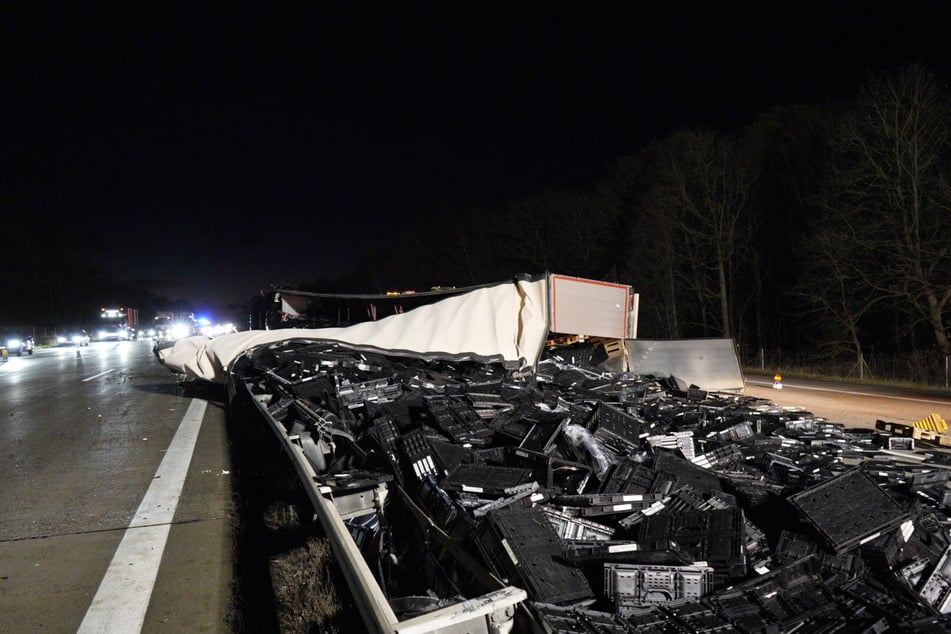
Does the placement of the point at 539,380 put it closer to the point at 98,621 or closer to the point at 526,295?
the point at 526,295

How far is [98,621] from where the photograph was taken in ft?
12.2

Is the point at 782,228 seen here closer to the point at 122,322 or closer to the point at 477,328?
the point at 477,328

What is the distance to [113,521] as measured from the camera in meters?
5.55

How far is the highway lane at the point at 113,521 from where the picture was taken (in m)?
3.91

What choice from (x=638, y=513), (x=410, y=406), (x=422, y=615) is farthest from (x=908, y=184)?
(x=422, y=615)

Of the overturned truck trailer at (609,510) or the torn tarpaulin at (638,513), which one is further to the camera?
the torn tarpaulin at (638,513)

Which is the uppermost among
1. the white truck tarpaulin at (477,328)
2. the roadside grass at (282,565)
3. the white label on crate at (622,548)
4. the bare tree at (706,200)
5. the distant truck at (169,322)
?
the bare tree at (706,200)

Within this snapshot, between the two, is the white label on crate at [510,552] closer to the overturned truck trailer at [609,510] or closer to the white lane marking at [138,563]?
the overturned truck trailer at [609,510]

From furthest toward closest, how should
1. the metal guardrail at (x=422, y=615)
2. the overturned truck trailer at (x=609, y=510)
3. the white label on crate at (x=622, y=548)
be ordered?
1. the white label on crate at (x=622, y=548)
2. the overturned truck trailer at (x=609, y=510)
3. the metal guardrail at (x=422, y=615)

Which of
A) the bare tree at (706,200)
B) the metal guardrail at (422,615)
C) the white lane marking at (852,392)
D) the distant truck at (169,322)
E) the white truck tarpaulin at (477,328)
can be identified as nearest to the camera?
the metal guardrail at (422,615)

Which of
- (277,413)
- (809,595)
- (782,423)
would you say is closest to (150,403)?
(277,413)

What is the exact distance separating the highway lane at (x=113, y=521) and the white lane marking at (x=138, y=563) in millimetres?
12

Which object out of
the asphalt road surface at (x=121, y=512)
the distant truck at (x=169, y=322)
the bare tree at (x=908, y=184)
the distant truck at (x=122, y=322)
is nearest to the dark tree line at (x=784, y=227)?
the bare tree at (x=908, y=184)

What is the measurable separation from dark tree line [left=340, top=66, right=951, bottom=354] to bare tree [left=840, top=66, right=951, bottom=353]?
5 cm
